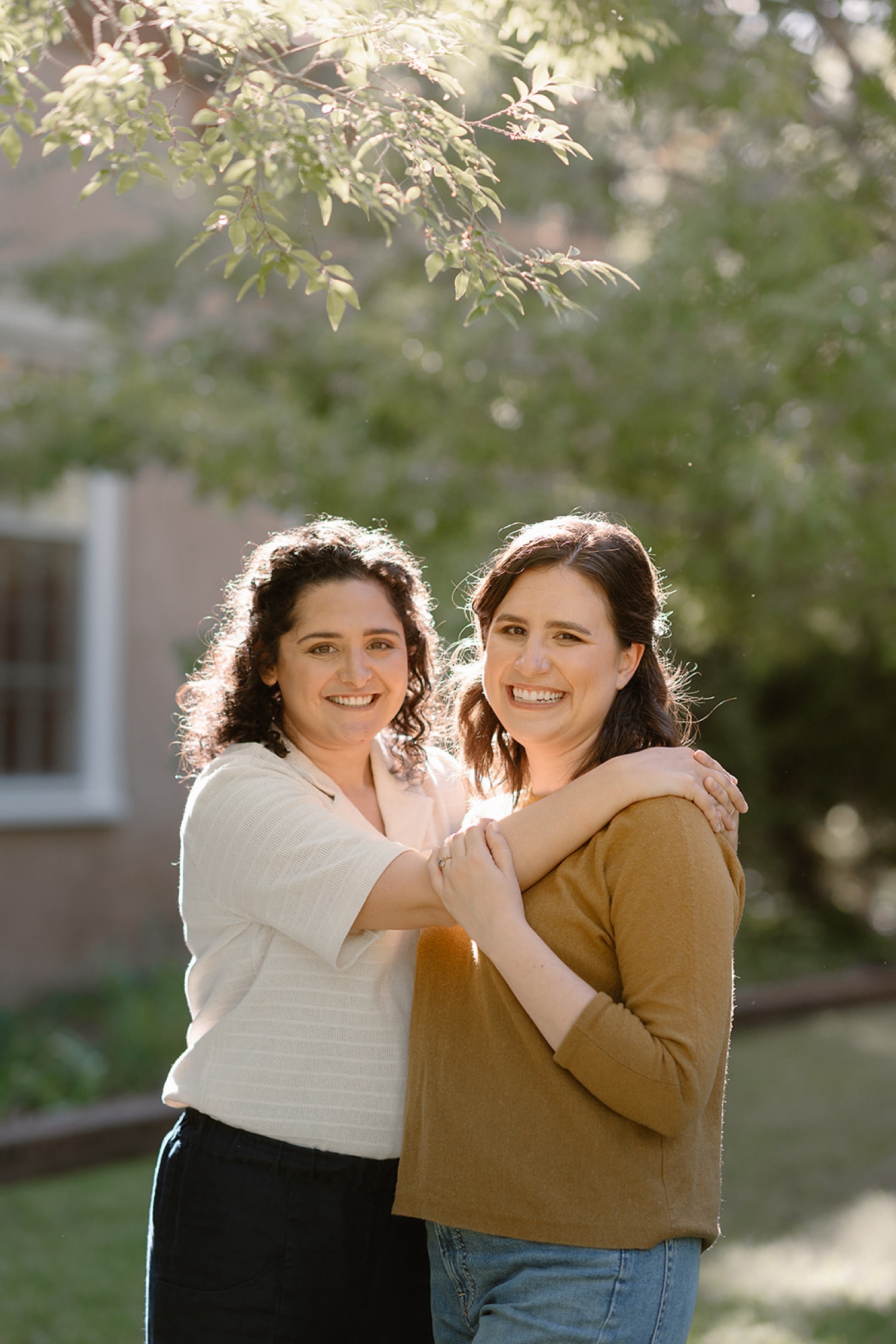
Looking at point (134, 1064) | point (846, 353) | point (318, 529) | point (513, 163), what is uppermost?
point (513, 163)

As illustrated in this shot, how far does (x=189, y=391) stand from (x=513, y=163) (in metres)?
1.98

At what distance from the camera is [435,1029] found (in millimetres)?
2182

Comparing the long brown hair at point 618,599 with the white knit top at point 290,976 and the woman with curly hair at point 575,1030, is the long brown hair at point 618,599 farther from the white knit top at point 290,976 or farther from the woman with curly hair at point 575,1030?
the white knit top at point 290,976

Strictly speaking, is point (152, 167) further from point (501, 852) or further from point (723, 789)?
point (723, 789)

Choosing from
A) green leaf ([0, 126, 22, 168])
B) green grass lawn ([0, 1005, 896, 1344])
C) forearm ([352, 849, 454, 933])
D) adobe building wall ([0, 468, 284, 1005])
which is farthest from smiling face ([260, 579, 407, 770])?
adobe building wall ([0, 468, 284, 1005])

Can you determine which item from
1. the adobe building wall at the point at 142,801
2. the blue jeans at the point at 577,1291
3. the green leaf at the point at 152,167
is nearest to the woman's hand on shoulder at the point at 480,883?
the blue jeans at the point at 577,1291

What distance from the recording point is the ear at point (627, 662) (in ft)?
7.47

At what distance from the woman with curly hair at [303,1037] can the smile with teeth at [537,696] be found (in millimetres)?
179

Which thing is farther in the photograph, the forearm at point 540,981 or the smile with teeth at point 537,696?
the smile with teeth at point 537,696

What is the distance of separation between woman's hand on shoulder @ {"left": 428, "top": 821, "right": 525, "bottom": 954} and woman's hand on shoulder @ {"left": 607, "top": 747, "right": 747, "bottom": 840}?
22 centimetres

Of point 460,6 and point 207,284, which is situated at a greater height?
point 207,284

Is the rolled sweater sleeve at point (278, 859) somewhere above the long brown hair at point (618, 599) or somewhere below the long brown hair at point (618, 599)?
below

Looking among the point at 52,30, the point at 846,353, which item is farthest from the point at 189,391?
the point at 52,30

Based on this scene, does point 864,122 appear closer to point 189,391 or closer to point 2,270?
point 189,391
